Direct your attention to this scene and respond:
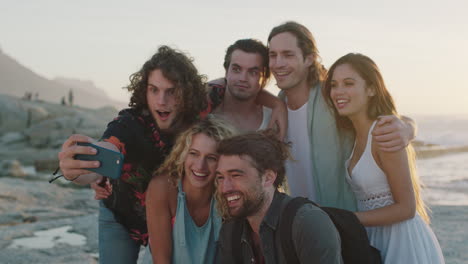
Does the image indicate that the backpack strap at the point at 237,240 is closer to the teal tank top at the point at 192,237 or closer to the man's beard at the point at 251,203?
the man's beard at the point at 251,203

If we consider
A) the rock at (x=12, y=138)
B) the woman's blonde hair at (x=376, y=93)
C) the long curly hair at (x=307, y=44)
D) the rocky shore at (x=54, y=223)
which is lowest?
the rocky shore at (x=54, y=223)

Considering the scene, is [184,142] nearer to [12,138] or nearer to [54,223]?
[54,223]

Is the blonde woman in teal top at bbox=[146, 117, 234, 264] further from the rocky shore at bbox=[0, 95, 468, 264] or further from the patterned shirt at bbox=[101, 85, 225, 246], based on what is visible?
the rocky shore at bbox=[0, 95, 468, 264]

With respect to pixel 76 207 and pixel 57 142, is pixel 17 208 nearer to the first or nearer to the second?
pixel 76 207

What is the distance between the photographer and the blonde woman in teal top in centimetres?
351

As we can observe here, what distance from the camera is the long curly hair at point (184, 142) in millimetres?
3535

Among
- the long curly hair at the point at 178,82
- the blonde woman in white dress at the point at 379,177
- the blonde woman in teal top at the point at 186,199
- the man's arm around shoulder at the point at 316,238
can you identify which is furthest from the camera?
the long curly hair at the point at 178,82

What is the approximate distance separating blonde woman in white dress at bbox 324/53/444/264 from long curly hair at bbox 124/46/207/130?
4.02 feet

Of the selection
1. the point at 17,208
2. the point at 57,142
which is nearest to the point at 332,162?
the point at 17,208

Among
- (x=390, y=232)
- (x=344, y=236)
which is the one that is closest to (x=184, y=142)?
(x=344, y=236)

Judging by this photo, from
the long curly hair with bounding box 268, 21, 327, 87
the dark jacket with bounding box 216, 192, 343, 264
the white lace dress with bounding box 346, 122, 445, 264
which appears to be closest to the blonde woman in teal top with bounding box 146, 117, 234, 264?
the dark jacket with bounding box 216, 192, 343, 264

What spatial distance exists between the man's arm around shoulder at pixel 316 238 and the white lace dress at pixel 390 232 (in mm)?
851

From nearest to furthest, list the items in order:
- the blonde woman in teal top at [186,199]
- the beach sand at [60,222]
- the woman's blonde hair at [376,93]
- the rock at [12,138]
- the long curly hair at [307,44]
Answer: the blonde woman in teal top at [186,199]
the woman's blonde hair at [376,93]
the long curly hair at [307,44]
the beach sand at [60,222]
the rock at [12,138]

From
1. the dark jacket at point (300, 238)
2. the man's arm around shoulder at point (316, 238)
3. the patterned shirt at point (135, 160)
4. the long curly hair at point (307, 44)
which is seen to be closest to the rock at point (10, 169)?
the patterned shirt at point (135, 160)
